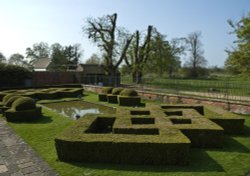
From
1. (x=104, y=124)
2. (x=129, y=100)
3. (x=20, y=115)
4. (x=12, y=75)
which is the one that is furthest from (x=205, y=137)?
(x=12, y=75)

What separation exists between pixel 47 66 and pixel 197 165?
50.0 meters

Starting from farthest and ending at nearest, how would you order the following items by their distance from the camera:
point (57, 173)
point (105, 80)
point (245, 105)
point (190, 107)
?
point (105, 80), point (245, 105), point (190, 107), point (57, 173)

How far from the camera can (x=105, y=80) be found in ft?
99.0

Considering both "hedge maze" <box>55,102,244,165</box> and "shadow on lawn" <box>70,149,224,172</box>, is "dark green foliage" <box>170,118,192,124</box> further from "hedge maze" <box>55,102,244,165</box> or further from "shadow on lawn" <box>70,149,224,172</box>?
"shadow on lawn" <box>70,149,224,172</box>

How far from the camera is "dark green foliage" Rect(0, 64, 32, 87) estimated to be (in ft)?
91.4

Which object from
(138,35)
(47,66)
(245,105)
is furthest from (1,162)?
(47,66)

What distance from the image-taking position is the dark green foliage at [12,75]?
27.8 metres

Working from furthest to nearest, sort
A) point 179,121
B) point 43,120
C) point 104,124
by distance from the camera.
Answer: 1. point 43,120
2. point 104,124
3. point 179,121

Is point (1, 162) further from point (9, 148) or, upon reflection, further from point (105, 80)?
point (105, 80)

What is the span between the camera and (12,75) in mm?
28281

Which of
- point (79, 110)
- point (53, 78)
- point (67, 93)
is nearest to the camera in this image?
point (79, 110)

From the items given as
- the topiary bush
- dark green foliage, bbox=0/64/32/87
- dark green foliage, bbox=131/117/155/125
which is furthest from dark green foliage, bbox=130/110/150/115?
→ dark green foliage, bbox=0/64/32/87

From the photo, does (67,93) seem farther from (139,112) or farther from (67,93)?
(139,112)

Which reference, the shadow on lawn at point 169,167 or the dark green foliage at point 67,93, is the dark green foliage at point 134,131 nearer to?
the shadow on lawn at point 169,167
